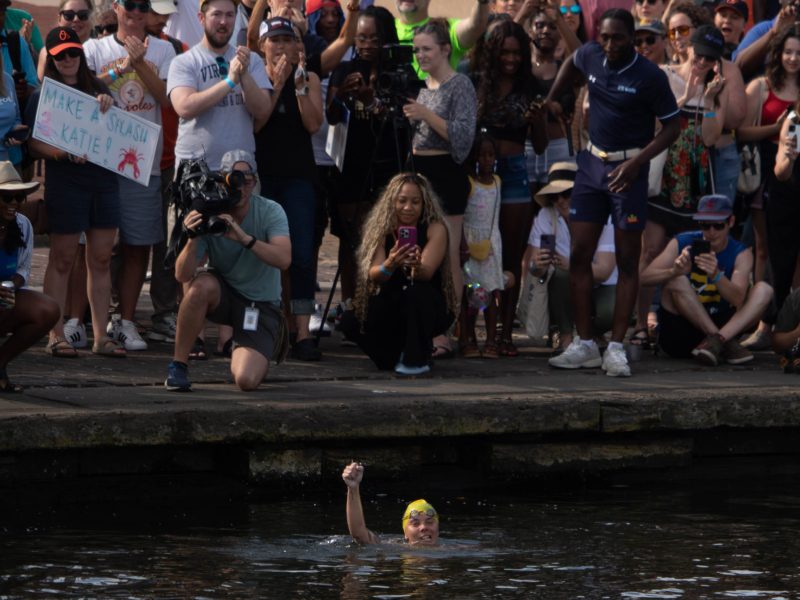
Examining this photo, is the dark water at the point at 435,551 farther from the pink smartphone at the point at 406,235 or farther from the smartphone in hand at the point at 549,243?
the smartphone in hand at the point at 549,243

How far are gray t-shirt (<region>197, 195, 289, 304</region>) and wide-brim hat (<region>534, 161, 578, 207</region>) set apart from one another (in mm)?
2244

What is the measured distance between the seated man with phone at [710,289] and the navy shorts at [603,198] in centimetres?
49

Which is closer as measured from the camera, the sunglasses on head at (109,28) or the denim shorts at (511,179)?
the denim shorts at (511,179)

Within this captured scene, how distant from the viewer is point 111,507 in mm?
8797

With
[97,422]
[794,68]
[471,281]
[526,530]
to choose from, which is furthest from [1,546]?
[794,68]

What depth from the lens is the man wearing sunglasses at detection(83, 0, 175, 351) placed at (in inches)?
416

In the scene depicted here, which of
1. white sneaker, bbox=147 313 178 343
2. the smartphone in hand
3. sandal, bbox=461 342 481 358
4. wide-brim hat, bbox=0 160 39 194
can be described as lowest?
sandal, bbox=461 342 481 358

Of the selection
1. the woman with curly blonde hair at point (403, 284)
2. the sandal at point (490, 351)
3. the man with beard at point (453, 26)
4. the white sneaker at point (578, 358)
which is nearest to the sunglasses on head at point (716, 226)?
the white sneaker at point (578, 358)

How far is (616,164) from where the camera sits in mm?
10430

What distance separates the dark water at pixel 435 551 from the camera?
24.1ft

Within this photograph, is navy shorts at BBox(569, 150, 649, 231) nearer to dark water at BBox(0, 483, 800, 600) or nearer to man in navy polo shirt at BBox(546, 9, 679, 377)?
man in navy polo shirt at BBox(546, 9, 679, 377)

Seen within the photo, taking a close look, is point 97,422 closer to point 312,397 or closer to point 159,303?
point 312,397

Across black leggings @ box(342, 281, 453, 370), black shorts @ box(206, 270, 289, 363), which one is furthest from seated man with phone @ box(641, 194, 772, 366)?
black shorts @ box(206, 270, 289, 363)

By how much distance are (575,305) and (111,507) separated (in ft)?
10.8
